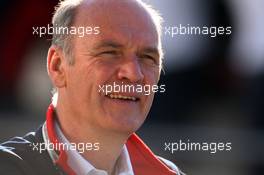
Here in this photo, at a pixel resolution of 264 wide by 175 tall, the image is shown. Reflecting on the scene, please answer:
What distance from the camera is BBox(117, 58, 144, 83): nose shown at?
1249 mm

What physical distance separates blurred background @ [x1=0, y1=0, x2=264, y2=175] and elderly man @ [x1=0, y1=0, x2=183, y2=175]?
0.33 ft

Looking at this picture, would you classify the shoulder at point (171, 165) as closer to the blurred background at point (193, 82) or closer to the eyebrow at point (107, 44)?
the blurred background at point (193, 82)

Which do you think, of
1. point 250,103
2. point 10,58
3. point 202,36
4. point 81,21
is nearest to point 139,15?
point 81,21

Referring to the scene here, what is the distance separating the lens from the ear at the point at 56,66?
1264mm

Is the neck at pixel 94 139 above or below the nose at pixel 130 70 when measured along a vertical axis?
below

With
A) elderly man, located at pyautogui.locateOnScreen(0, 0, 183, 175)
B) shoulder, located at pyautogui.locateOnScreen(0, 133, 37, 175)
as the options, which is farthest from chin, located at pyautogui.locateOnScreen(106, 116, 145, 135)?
shoulder, located at pyautogui.locateOnScreen(0, 133, 37, 175)

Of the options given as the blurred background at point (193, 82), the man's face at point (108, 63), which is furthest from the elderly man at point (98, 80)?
the blurred background at point (193, 82)

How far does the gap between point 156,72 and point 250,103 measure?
43cm

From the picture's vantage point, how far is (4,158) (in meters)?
1.15

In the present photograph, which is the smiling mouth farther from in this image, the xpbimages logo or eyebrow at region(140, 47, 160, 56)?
eyebrow at region(140, 47, 160, 56)

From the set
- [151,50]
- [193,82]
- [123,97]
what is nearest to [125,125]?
[123,97]

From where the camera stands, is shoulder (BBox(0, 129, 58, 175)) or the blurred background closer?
shoulder (BBox(0, 129, 58, 175))

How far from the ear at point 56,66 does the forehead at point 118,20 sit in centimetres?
9

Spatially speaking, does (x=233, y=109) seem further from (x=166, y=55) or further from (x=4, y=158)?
(x=4, y=158)
